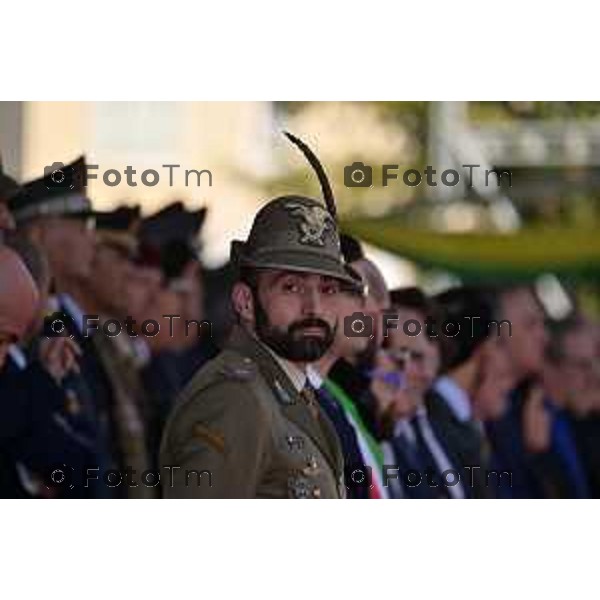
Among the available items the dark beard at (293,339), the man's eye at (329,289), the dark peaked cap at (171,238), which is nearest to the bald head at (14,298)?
the dark peaked cap at (171,238)

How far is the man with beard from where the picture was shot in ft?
23.5

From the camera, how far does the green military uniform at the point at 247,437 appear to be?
711cm

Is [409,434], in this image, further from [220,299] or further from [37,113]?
[37,113]

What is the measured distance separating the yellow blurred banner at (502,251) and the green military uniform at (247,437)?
66 cm

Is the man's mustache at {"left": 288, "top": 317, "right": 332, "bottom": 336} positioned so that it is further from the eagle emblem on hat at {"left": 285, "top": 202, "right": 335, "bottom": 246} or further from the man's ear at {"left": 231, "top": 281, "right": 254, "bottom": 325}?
the eagle emblem on hat at {"left": 285, "top": 202, "right": 335, "bottom": 246}

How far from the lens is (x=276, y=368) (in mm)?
7234

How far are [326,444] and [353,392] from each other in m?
0.24

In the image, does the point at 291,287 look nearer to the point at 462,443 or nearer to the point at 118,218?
the point at 118,218

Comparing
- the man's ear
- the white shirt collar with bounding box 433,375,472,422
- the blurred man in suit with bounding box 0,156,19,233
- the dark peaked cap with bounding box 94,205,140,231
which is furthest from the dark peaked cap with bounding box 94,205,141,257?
the white shirt collar with bounding box 433,375,472,422

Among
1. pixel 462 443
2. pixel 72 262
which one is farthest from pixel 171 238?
pixel 462 443

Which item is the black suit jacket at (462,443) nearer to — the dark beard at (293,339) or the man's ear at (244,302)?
the dark beard at (293,339)

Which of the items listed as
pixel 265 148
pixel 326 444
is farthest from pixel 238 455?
pixel 265 148

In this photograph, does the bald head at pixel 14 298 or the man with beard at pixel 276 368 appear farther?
the bald head at pixel 14 298
